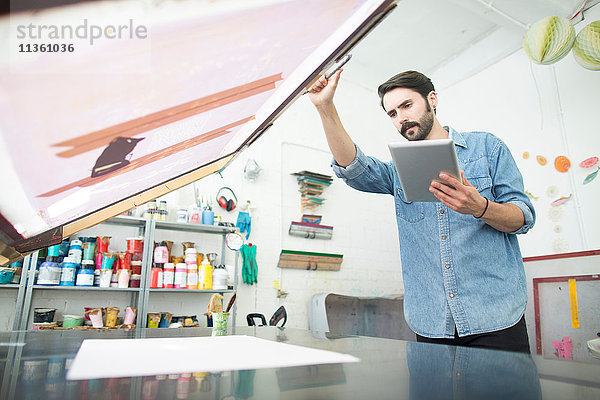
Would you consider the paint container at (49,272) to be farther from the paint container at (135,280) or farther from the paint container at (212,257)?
the paint container at (212,257)

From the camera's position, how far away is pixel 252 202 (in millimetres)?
3930

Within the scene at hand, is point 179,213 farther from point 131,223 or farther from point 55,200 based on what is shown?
point 55,200

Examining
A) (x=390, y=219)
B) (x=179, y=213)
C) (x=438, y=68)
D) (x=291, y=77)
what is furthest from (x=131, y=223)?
(x=438, y=68)

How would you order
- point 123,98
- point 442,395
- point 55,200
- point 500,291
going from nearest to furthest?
1. point 442,395
2. point 123,98
3. point 55,200
4. point 500,291

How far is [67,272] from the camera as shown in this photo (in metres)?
2.65

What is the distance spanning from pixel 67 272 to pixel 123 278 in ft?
1.18

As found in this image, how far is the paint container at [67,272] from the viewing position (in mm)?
2646

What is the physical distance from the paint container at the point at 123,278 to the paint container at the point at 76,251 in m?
0.29

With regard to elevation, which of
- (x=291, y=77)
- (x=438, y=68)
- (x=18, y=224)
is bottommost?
(x=18, y=224)

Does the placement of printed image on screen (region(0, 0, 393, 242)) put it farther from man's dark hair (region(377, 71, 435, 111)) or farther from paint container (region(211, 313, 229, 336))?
man's dark hair (region(377, 71, 435, 111))

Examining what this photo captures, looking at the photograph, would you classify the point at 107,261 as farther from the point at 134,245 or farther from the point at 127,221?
the point at 127,221

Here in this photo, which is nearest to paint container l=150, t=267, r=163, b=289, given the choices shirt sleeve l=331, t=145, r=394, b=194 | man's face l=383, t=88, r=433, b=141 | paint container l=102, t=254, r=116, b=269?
paint container l=102, t=254, r=116, b=269

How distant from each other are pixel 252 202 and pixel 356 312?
1515mm

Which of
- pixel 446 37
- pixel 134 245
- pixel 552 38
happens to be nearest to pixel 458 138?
pixel 552 38
